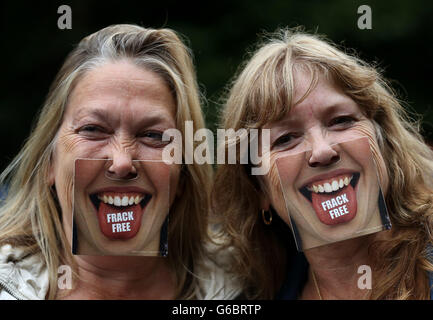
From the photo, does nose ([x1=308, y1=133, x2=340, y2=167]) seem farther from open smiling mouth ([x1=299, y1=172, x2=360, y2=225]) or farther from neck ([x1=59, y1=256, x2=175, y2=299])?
neck ([x1=59, y1=256, x2=175, y2=299])

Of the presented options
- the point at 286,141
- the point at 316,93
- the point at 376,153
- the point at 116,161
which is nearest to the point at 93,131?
the point at 116,161

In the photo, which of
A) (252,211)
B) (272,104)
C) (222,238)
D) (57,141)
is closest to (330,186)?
(272,104)

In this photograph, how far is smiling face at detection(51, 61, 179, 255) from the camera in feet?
6.79

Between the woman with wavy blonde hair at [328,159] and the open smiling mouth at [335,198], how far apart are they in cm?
7

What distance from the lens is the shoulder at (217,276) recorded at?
2408 mm

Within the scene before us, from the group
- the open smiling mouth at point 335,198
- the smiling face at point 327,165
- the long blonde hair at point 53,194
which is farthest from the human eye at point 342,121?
the long blonde hair at point 53,194

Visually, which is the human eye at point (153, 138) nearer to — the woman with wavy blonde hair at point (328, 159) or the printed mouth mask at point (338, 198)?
the woman with wavy blonde hair at point (328, 159)

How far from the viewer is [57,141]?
2289 millimetres

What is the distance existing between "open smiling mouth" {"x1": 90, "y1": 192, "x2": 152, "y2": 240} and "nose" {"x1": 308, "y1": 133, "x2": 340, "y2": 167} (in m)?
0.69

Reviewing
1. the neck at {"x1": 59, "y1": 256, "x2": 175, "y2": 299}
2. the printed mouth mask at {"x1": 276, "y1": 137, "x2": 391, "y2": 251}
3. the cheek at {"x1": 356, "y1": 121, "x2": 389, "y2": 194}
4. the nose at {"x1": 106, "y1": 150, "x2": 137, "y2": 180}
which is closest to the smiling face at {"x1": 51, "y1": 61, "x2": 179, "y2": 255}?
the nose at {"x1": 106, "y1": 150, "x2": 137, "y2": 180}

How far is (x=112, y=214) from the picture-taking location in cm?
208

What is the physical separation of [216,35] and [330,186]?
8.82ft

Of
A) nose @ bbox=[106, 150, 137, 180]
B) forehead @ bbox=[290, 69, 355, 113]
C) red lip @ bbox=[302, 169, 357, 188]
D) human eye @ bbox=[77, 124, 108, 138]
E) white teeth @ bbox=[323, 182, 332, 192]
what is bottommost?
white teeth @ bbox=[323, 182, 332, 192]

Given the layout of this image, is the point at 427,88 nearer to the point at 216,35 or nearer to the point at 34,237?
the point at 216,35
